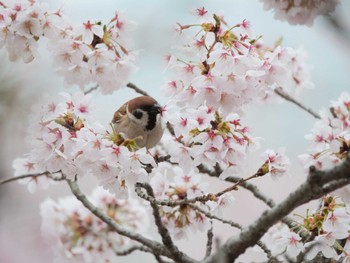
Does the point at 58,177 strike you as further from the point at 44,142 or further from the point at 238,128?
the point at 238,128

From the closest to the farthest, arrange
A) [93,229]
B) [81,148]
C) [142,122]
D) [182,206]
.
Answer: [81,148]
[182,206]
[142,122]
[93,229]

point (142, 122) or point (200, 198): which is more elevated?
point (200, 198)

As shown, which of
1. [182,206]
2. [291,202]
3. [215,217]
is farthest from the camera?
[182,206]

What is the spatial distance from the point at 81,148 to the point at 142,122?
0.58 metres

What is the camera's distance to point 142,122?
6.95 feet

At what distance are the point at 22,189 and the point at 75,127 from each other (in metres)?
2.67

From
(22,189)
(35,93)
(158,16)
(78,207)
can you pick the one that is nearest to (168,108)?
(35,93)

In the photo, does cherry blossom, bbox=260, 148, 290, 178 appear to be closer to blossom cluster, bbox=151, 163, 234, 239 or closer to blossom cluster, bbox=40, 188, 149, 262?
blossom cluster, bbox=151, 163, 234, 239

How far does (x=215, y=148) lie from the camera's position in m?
1.61

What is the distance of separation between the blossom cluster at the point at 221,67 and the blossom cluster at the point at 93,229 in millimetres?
1021

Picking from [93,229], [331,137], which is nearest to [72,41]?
[331,137]

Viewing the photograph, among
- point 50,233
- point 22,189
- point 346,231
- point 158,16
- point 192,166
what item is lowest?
point 22,189

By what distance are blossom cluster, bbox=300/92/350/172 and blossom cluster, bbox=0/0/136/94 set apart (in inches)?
23.4

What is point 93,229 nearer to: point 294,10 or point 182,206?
point 182,206
